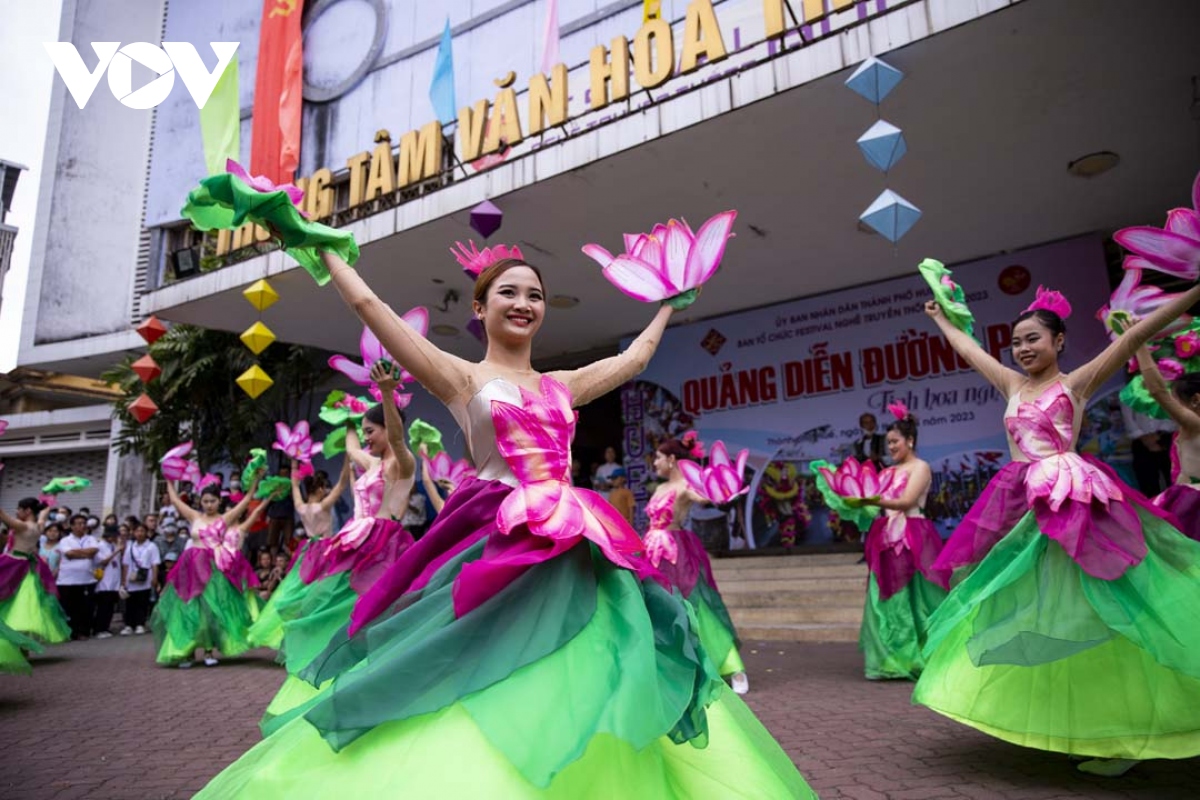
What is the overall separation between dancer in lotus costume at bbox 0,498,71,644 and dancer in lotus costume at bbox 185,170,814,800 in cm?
791

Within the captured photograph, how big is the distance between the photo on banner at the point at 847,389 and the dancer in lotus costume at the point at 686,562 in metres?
5.57

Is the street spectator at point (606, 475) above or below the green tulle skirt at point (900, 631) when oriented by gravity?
above

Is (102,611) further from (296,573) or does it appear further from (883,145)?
(883,145)

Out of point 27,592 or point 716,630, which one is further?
point 27,592

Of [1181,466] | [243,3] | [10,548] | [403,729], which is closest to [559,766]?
[403,729]

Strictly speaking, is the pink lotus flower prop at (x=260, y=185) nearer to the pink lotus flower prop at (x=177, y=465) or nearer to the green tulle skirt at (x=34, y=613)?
the pink lotus flower prop at (x=177, y=465)

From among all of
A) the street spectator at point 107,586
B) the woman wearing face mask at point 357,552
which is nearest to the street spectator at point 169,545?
the street spectator at point 107,586

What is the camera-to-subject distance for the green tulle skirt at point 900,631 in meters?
5.90

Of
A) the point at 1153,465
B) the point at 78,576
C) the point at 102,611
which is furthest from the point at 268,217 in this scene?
the point at 102,611

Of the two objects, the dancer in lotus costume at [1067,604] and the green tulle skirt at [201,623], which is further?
the green tulle skirt at [201,623]

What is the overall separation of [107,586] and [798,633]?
10.3m

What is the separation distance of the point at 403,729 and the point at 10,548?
9.22 meters

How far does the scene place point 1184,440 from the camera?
4.48 m

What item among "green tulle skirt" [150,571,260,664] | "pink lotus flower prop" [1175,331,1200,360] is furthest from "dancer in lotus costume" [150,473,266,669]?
"pink lotus flower prop" [1175,331,1200,360]
